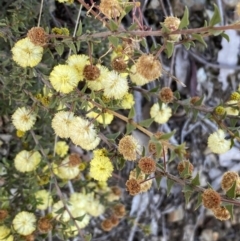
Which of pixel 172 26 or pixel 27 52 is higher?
pixel 172 26

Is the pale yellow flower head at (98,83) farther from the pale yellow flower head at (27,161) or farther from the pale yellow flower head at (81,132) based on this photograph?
the pale yellow flower head at (27,161)

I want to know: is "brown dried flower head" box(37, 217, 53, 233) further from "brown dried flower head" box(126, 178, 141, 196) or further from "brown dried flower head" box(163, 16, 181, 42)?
"brown dried flower head" box(163, 16, 181, 42)

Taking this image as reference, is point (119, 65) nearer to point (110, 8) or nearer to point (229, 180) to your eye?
point (110, 8)

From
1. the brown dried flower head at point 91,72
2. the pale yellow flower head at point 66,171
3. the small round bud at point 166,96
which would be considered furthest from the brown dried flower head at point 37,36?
the pale yellow flower head at point 66,171

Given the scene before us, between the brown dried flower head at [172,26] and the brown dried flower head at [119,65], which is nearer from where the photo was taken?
the brown dried flower head at [172,26]

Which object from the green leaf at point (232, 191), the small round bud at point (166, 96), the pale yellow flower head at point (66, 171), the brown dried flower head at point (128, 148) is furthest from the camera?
the pale yellow flower head at point (66, 171)

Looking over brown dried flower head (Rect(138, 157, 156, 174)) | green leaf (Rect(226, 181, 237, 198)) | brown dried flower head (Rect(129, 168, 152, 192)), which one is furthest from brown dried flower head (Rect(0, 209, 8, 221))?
green leaf (Rect(226, 181, 237, 198))

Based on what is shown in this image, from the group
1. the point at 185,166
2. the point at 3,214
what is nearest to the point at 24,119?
the point at 3,214
